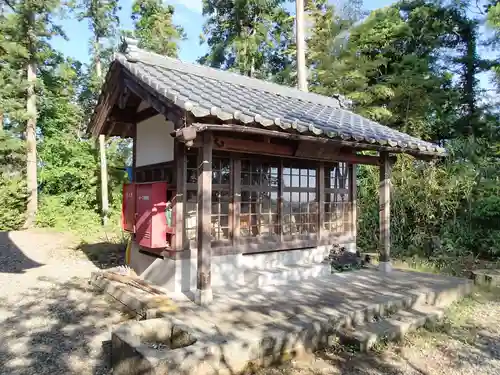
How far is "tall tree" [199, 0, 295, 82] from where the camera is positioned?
62.8ft

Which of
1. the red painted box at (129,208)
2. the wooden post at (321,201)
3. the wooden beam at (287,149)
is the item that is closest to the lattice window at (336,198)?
the wooden post at (321,201)

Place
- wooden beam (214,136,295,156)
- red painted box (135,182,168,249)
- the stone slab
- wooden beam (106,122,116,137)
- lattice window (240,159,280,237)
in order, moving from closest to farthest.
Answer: the stone slab → wooden beam (214,136,295,156) → red painted box (135,182,168,249) → lattice window (240,159,280,237) → wooden beam (106,122,116,137)

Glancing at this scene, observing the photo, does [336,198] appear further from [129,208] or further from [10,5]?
[10,5]

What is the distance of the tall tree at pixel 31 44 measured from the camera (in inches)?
601

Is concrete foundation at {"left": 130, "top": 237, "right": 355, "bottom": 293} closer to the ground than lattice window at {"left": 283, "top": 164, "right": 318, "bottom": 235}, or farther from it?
closer to the ground

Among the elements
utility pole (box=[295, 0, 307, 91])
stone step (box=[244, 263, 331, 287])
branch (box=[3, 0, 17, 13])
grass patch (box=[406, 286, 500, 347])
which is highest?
branch (box=[3, 0, 17, 13])

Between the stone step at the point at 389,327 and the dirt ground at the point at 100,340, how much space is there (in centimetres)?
11

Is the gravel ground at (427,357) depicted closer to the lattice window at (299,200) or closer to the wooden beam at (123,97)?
the lattice window at (299,200)

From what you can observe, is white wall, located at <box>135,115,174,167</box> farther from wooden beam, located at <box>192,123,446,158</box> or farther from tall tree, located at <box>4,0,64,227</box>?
tall tree, located at <box>4,0,64,227</box>

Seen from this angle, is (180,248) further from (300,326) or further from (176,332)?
(300,326)

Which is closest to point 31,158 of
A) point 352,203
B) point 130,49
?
point 130,49

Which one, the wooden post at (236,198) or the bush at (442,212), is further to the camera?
the bush at (442,212)

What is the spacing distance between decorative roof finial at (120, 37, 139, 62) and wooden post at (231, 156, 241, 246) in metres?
2.25

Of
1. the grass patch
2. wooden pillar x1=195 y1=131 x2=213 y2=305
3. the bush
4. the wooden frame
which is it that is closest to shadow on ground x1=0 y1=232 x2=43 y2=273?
the wooden frame
